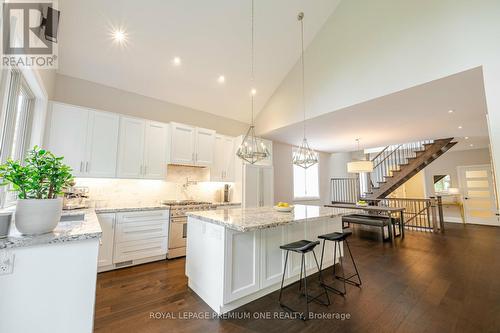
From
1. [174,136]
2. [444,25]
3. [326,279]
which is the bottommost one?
[326,279]

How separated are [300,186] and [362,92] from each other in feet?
13.0

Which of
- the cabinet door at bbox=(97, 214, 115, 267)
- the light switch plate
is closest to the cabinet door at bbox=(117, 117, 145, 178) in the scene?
the cabinet door at bbox=(97, 214, 115, 267)

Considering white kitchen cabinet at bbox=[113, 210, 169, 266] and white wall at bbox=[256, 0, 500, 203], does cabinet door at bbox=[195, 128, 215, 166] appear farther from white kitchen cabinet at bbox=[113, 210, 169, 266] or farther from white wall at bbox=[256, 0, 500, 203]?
white wall at bbox=[256, 0, 500, 203]

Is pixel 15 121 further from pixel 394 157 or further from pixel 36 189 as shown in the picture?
pixel 394 157

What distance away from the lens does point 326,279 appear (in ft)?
9.68

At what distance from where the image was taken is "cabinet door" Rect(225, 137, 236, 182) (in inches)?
190

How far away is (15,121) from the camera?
89.7 inches

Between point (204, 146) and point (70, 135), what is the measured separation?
7.25 feet

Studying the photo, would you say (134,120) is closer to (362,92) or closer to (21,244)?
(21,244)

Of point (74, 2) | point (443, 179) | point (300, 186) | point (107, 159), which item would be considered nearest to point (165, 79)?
point (74, 2)

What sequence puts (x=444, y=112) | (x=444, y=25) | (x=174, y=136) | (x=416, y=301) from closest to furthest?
(x=416, y=301) < (x=444, y=25) < (x=444, y=112) < (x=174, y=136)

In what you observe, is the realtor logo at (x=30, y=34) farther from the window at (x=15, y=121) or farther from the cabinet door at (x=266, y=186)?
the cabinet door at (x=266, y=186)

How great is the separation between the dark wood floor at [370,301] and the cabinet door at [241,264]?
21cm

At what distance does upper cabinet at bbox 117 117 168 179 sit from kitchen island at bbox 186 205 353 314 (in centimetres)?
166
